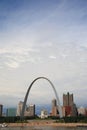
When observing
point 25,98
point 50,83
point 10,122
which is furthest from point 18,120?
point 50,83

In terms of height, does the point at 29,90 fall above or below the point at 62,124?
above

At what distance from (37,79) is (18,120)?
3628cm

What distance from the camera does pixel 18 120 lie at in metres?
153

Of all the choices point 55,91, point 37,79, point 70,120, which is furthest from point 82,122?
point 37,79

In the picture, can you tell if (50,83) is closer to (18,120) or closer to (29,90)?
(29,90)

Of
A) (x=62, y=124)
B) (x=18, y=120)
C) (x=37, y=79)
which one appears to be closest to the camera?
(x=37, y=79)

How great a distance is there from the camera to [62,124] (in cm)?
13962

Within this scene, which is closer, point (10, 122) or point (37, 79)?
point (37, 79)

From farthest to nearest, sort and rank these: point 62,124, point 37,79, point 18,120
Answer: point 18,120
point 62,124
point 37,79

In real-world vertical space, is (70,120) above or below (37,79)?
below

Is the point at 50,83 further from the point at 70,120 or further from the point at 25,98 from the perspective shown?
the point at 70,120

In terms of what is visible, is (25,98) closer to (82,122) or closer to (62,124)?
(62,124)

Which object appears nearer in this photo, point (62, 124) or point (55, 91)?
point (55, 91)

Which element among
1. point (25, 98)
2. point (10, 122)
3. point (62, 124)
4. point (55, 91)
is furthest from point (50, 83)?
point (10, 122)
